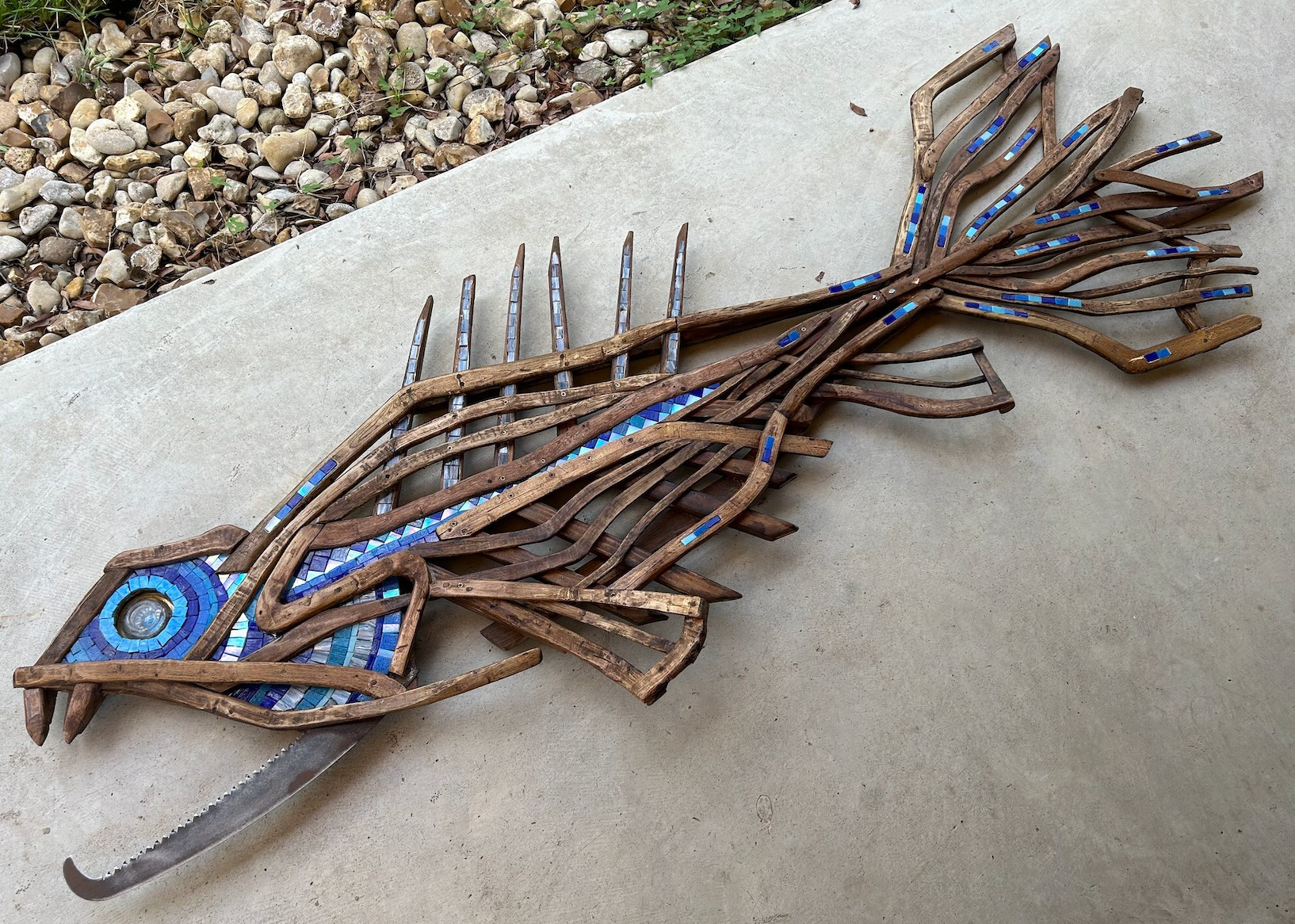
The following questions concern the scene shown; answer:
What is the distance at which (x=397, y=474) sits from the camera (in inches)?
85.0

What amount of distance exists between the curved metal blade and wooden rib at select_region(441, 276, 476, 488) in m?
0.59

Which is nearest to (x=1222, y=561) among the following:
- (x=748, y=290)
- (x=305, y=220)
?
(x=748, y=290)

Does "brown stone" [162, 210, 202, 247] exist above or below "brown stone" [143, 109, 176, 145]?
below

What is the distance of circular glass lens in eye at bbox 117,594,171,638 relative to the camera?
6.68 ft

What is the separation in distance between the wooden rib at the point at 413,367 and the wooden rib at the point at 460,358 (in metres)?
0.09

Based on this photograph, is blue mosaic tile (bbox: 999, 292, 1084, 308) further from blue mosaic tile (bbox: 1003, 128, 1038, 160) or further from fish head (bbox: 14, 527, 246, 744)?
fish head (bbox: 14, 527, 246, 744)

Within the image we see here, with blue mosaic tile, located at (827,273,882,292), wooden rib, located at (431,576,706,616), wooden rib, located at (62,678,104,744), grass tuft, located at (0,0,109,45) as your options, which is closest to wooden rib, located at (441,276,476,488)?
wooden rib, located at (431,576,706,616)

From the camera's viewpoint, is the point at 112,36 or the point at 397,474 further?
the point at 112,36

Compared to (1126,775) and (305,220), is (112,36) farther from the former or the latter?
(1126,775)

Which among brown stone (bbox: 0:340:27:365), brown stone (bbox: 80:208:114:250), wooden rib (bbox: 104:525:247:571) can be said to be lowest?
brown stone (bbox: 0:340:27:365)

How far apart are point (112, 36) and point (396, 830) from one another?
2998 millimetres

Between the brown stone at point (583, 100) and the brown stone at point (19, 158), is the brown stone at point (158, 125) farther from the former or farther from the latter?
the brown stone at point (583, 100)

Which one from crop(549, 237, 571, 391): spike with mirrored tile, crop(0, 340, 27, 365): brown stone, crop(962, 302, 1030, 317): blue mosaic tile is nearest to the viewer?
crop(549, 237, 571, 391): spike with mirrored tile

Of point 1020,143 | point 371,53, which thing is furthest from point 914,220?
point 371,53
